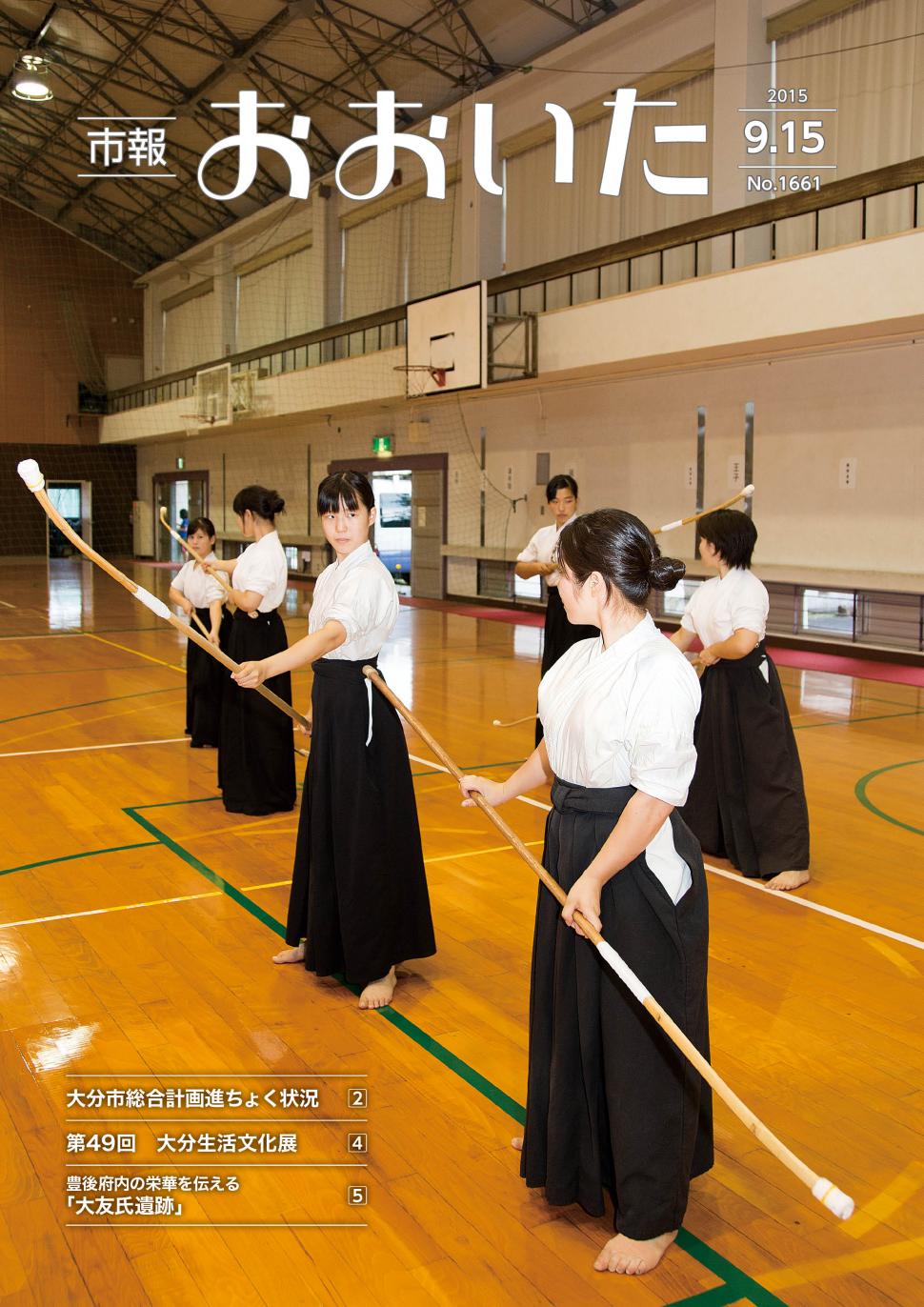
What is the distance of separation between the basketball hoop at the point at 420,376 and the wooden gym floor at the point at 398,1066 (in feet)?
33.5

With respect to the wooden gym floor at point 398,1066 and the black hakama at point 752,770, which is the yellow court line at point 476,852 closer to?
the wooden gym floor at point 398,1066

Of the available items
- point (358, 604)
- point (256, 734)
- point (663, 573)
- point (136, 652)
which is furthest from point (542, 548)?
point (136, 652)

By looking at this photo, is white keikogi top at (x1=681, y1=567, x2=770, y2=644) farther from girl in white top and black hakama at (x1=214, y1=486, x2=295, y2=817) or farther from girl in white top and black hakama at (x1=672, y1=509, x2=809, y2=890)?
girl in white top and black hakama at (x1=214, y1=486, x2=295, y2=817)

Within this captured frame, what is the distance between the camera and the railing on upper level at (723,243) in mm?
10500

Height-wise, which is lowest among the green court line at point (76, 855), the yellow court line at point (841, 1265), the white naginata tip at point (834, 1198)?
the yellow court line at point (841, 1265)

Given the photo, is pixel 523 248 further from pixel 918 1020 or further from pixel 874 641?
pixel 918 1020

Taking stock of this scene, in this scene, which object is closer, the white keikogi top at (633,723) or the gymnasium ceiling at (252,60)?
the white keikogi top at (633,723)

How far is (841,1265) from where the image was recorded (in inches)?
97.7

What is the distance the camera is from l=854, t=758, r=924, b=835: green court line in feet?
19.4

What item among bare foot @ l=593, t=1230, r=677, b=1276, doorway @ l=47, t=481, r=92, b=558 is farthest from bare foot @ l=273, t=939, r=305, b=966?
doorway @ l=47, t=481, r=92, b=558

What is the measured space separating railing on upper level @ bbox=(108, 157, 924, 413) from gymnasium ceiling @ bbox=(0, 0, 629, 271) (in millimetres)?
3186

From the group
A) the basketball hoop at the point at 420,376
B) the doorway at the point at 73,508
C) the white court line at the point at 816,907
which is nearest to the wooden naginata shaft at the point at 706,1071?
the white court line at the point at 816,907

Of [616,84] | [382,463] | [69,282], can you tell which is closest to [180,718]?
[616,84]

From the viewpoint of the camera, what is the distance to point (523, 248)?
16.9 m
